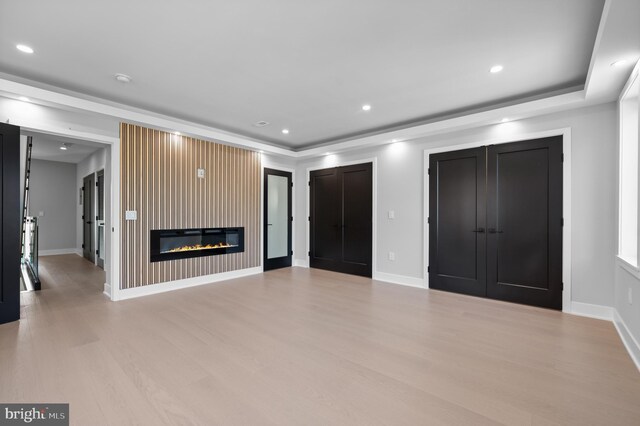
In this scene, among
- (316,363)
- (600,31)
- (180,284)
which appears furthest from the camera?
(180,284)

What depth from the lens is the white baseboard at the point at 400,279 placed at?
492 cm

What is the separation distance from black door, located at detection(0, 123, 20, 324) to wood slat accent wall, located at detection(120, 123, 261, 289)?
106 centimetres

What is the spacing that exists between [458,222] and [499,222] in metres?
0.55

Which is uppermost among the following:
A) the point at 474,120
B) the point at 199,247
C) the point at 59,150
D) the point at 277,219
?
the point at 59,150

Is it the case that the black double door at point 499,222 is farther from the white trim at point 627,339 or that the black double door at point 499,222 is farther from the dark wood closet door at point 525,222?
the white trim at point 627,339

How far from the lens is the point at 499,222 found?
411 centimetres

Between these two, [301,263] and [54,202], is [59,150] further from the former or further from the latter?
[301,263]

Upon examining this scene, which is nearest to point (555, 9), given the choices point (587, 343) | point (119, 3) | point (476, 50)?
point (476, 50)

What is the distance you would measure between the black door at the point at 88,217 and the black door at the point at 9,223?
3.91 metres

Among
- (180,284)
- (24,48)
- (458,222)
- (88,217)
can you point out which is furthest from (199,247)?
(88,217)

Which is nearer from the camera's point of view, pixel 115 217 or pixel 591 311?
pixel 591 311

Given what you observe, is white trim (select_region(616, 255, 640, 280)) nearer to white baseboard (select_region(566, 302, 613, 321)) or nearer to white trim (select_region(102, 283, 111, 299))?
white baseboard (select_region(566, 302, 613, 321))

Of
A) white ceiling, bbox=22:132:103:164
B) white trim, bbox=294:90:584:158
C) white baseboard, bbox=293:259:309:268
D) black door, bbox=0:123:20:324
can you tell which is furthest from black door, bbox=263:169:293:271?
black door, bbox=0:123:20:324

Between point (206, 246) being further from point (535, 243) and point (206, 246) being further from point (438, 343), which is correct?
point (535, 243)
